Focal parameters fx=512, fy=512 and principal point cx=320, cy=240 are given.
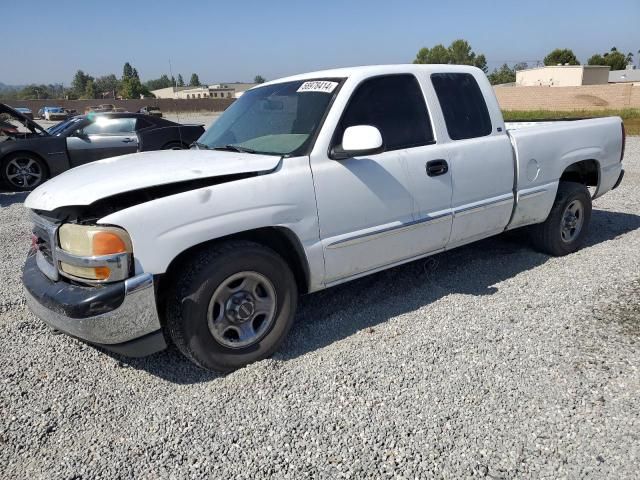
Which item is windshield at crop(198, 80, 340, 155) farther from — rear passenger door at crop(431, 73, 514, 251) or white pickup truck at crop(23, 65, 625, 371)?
rear passenger door at crop(431, 73, 514, 251)

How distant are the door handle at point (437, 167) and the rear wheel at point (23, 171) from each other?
27.7ft

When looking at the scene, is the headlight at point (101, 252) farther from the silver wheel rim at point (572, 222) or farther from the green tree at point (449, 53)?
the green tree at point (449, 53)

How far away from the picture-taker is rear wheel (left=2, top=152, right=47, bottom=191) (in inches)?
376

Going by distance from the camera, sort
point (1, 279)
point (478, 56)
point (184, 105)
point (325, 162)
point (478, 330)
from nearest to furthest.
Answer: point (325, 162), point (478, 330), point (1, 279), point (184, 105), point (478, 56)

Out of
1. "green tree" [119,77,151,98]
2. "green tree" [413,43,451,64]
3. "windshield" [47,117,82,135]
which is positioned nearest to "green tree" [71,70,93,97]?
"green tree" [119,77,151,98]

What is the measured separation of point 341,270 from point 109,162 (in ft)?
5.87

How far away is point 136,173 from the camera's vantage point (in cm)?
305

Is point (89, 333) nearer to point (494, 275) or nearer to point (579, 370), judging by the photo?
point (579, 370)

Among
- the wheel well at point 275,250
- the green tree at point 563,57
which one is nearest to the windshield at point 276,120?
the wheel well at point 275,250

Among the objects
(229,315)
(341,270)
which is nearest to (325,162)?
(341,270)

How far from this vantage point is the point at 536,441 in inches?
99.4

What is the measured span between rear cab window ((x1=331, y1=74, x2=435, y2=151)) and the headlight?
64.0 inches

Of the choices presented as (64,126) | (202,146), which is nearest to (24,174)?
(64,126)

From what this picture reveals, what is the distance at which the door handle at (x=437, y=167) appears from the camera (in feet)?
12.7
